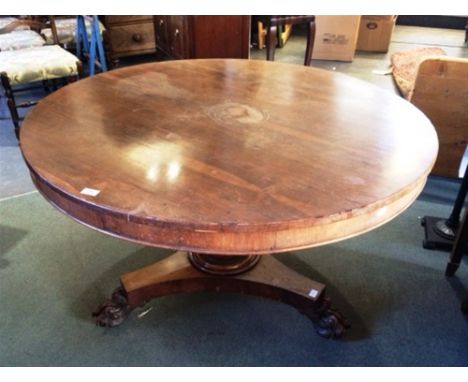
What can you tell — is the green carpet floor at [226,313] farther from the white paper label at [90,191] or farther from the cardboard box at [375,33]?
the cardboard box at [375,33]

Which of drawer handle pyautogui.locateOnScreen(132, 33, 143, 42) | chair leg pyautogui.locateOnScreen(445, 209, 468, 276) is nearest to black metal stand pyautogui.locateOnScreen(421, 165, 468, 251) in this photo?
chair leg pyautogui.locateOnScreen(445, 209, 468, 276)

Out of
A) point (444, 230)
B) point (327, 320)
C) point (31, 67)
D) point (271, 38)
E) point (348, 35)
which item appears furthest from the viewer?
point (348, 35)

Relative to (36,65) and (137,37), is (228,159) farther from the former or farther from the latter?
(137,37)

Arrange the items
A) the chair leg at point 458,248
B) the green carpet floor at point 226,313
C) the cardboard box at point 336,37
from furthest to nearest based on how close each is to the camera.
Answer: the cardboard box at point 336,37
the chair leg at point 458,248
the green carpet floor at point 226,313

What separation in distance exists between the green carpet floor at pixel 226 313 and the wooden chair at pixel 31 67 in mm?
987

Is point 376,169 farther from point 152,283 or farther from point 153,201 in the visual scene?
point 152,283

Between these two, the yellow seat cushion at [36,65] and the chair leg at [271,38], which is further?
the yellow seat cushion at [36,65]

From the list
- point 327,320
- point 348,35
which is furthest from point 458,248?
point 348,35

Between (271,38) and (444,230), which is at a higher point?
(271,38)

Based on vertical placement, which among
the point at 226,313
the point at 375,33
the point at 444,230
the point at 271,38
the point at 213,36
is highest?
the point at 271,38

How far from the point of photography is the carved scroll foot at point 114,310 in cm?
146

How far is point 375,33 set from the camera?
14.9ft

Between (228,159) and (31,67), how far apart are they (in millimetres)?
2029

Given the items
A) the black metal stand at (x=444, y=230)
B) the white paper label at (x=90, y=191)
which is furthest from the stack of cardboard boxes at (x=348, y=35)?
the white paper label at (x=90, y=191)
